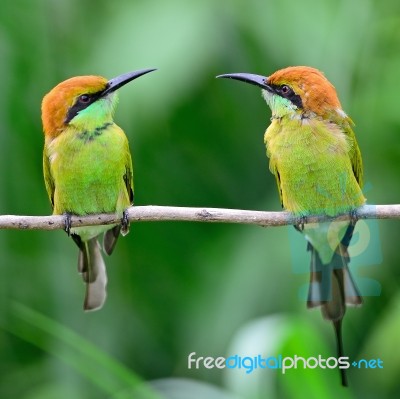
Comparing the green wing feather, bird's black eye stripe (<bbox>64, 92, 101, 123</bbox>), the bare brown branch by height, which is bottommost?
the bare brown branch

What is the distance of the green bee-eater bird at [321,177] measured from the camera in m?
2.35

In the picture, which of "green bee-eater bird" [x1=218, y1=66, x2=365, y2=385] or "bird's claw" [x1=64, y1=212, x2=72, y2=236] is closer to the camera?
"green bee-eater bird" [x1=218, y1=66, x2=365, y2=385]

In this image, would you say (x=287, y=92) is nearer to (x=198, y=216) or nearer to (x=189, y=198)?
(x=198, y=216)

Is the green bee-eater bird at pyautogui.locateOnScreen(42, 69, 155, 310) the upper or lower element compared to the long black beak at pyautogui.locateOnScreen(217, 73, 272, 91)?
lower

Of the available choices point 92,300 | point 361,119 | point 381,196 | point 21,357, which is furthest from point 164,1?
point 21,357

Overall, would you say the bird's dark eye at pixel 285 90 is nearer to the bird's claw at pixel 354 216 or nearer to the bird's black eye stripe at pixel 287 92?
the bird's black eye stripe at pixel 287 92

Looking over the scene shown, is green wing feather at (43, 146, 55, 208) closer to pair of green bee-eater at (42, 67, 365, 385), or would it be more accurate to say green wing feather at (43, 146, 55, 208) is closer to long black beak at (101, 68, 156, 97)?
pair of green bee-eater at (42, 67, 365, 385)

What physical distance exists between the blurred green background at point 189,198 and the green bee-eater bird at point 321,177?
105 millimetres

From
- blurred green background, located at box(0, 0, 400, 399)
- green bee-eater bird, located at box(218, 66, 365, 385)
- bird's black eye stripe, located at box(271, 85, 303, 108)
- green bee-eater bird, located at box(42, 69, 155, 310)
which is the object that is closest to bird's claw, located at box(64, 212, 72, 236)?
green bee-eater bird, located at box(42, 69, 155, 310)

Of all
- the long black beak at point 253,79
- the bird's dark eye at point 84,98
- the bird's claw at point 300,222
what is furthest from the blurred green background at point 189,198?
the long black beak at point 253,79

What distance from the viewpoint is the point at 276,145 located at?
2.46 meters

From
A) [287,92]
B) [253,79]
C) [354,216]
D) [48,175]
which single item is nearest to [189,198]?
[48,175]

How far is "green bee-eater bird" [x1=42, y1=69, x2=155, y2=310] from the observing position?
7.67ft

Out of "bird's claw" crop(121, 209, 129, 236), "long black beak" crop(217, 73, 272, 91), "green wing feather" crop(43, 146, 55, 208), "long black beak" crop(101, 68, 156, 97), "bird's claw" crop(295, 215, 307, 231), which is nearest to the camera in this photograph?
"long black beak" crop(217, 73, 272, 91)
